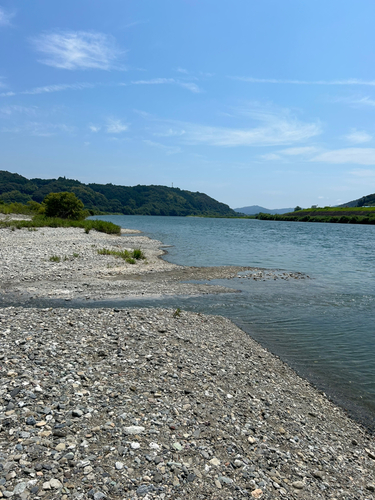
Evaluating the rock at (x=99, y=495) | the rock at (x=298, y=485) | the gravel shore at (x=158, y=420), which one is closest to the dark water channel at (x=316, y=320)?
the gravel shore at (x=158, y=420)

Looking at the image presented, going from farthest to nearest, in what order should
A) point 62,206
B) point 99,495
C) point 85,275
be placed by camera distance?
point 62,206, point 85,275, point 99,495

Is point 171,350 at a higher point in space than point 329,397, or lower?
higher

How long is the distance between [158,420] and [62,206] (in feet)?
243

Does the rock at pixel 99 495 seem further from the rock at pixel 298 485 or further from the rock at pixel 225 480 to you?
the rock at pixel 298 485

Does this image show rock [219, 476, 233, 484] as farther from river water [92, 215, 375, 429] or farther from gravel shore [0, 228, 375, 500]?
river water [92, 215, 375, 429]

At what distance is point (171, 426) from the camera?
7156mm

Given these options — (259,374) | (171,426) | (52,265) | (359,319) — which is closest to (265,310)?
(359,319)

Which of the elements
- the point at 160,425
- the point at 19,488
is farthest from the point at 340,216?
the point at 19,488

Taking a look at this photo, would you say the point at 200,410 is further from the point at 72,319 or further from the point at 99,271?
the point at 99,271

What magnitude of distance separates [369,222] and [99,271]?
505 ft

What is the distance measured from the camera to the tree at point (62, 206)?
244 ft

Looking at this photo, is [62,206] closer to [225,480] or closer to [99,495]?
[99,495]

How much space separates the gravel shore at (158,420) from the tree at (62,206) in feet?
216

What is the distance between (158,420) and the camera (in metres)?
7.29
